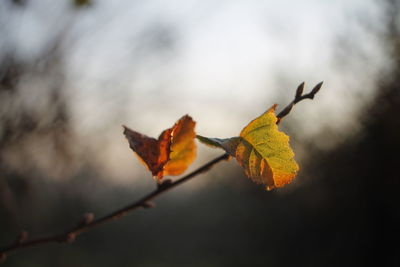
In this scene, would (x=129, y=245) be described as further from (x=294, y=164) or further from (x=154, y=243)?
(x=294, y=164)

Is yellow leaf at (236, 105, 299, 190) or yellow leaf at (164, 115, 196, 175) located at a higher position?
yellow leaf at (164, 115, 196, 175)

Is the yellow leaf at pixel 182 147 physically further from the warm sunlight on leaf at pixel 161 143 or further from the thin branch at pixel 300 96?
the thin branch at pixel 300 96

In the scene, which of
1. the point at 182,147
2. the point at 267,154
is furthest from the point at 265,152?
the point at 182,147

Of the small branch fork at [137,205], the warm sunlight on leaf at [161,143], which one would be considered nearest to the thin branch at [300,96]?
the small branch fork at [137,205]

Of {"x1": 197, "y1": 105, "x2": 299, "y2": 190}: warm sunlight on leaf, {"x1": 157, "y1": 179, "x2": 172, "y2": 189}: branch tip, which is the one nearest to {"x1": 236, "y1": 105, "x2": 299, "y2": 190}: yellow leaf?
{"x1": 197, "y1": 105, "x2": 299, "y2": 190}: warm sunlight on leaf

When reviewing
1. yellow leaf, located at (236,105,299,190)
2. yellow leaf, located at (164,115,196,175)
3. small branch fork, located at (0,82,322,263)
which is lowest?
yellow leaf, located at (236,105,299,190)

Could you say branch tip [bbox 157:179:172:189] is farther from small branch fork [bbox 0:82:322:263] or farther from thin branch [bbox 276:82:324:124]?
thin branch [bbox 276:82:324:124]

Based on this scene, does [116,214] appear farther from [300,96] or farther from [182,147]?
[300,96]

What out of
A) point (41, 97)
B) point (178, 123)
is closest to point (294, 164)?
point (178, 123)
